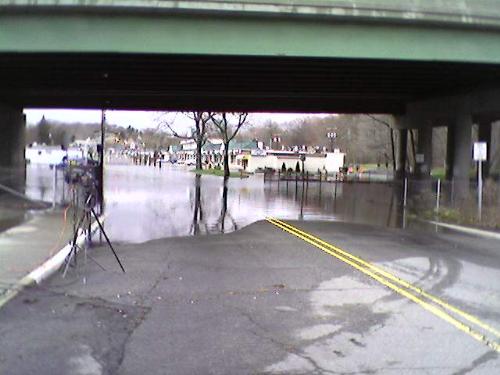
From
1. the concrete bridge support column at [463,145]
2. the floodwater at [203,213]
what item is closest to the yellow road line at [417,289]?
the floodwater at [203,213]

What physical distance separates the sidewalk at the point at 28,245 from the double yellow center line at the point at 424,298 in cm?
578

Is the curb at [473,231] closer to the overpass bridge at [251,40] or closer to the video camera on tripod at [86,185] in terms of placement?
the overpass bridge at [251,40]

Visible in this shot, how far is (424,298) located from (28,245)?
8.32 meters

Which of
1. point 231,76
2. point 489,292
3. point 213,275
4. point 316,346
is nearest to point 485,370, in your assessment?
point 316,346

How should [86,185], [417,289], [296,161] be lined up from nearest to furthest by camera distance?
1. [417,289]
2. [86,185]
3. [296,161]

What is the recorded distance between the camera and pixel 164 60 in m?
22.3

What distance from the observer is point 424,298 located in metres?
8.59

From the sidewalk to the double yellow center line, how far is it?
5.78 meters

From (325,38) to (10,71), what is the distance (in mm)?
14955

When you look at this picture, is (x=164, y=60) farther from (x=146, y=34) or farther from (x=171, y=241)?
(x=171, y=241)

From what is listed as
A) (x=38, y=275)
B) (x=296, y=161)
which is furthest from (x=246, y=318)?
(x=296, y=161)

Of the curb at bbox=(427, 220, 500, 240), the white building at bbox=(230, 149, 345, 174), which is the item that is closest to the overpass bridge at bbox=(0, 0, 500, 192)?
the curb at bbox=(427, 220, 500, 240)

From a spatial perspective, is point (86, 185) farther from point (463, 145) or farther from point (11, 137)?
point (463, 145)

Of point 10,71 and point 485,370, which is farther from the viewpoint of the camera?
point 10,71
